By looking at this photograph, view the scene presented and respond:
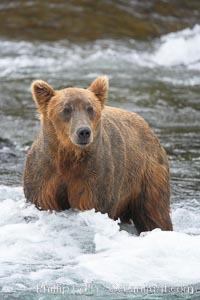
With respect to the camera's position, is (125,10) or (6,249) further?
(125,10)

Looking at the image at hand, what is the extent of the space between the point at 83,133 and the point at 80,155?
0.35 metres

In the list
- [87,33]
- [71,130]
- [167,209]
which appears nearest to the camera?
[71,130]

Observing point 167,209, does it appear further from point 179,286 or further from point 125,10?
point 125,10

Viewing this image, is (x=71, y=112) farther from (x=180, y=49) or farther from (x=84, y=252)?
(x=180, y=49)

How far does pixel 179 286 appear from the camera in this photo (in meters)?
6.36

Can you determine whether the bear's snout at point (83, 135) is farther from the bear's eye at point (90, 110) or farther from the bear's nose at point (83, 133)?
the bear's eye at point (90, 110)

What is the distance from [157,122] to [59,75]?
151 inches

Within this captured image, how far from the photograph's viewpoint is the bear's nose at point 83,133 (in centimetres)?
673

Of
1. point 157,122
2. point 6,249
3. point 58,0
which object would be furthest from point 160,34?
point 6,249

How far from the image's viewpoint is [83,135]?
22.2ft

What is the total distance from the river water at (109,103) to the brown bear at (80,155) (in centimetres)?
18

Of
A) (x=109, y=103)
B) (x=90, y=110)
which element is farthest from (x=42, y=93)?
(x=109, y=103)

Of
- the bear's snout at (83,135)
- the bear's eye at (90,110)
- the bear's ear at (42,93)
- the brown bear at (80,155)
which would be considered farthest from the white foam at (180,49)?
the bear's snout at (83,135)

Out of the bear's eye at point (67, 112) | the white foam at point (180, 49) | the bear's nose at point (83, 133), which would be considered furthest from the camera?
the white foam at point (180, 49)
